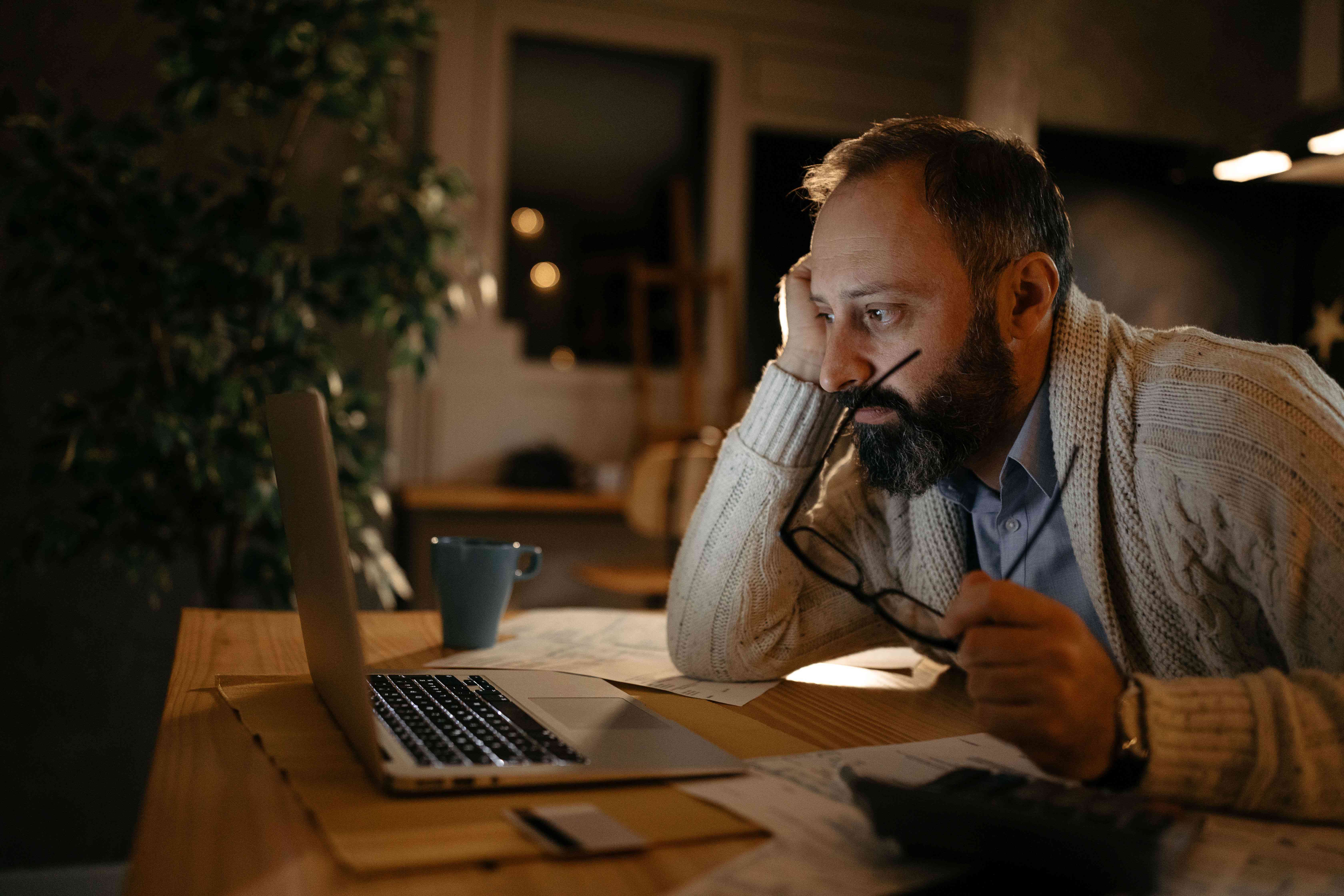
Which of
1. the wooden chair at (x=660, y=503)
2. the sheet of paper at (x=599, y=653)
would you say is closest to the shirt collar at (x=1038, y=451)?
the sheet of paper at (x=599, y=653)

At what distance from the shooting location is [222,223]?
1.82m

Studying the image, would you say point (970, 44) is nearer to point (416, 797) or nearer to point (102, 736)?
point (102, 736)

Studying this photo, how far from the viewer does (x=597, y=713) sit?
2.49 ft

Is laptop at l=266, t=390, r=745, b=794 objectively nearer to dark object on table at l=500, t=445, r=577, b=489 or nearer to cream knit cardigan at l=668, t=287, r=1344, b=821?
cream knit cardigan at l=668, t=287, r=1344, b=821

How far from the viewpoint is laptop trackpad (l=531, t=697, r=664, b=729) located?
2.38 ft

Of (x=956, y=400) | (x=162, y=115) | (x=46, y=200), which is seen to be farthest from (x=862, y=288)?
(x=162, y=115)

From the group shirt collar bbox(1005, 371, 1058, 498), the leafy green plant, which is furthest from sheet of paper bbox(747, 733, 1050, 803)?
the leafy green plant

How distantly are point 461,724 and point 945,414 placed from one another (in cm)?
56

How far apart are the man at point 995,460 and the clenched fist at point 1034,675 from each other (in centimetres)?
6

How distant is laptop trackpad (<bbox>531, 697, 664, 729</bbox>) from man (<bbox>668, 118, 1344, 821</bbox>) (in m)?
0.17

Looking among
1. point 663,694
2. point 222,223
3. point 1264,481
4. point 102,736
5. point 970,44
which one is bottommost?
point 102,736

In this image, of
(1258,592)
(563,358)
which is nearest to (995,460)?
(1258,592)

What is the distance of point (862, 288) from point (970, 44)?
124 inches

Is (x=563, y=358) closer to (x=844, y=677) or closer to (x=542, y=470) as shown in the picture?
(x=542, y=470)
